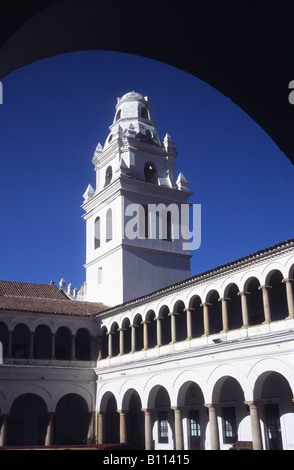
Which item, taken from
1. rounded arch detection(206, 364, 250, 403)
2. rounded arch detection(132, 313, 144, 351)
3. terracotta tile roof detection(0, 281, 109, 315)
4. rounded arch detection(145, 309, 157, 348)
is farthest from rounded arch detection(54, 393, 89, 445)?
rounded arch detection(206, 364, 250, 403)

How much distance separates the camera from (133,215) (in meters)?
34.5

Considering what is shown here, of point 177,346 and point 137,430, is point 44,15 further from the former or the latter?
point 137,430

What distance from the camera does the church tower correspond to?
33.8 m

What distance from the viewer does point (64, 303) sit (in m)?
33.1

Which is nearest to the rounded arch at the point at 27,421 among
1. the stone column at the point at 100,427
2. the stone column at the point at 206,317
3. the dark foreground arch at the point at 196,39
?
the stone column at the point at 100,427

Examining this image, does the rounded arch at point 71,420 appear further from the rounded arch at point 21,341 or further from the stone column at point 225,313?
the stone column at point 225,313

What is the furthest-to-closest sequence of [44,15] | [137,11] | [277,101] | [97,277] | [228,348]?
[97,277], [228,348], [277,101], [137,11], [44,15]

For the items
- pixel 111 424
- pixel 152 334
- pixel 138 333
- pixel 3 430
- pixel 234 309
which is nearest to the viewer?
pixel 234 309

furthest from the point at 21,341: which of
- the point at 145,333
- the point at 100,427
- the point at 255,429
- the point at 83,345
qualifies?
the point at 255,429

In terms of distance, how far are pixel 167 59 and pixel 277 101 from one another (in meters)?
0.71

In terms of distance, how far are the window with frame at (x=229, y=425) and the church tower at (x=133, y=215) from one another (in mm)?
10464

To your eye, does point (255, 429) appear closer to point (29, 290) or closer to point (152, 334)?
point (152, 334)

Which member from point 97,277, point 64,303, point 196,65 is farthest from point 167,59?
point 97,277

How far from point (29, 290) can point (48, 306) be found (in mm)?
Answer: 4519
